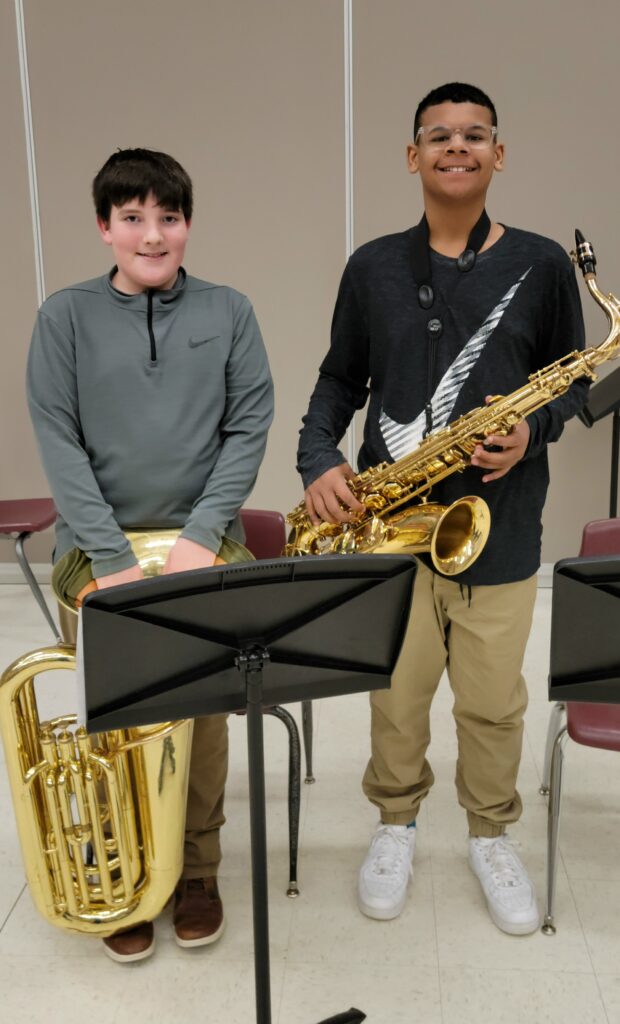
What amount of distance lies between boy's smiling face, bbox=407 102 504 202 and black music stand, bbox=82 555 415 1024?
919 millimetres

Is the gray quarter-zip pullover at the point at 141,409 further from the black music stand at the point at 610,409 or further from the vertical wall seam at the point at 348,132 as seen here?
the black music stand at the point at 610,409

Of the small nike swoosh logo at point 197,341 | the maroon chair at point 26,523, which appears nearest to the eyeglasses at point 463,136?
the small nike swoosh logo at point 197,341

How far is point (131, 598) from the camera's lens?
1412mm

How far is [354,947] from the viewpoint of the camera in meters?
2.18

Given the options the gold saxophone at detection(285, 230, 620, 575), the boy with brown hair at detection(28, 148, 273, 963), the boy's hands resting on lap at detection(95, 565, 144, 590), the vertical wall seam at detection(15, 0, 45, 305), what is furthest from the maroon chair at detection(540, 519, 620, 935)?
the vertical wall seam at detection(15, 0, 45, 305)

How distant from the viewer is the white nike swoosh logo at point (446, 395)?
203 centimetres

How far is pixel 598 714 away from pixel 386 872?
683mm

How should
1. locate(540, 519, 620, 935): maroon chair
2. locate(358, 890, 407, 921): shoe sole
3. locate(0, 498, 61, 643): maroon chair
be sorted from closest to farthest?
1. locate(540, 519, 620, 935): maroon chair
2. locate(358, 890, 407, 921): shoe sole
3. locate(0, 498, 61, 643): maroon chair

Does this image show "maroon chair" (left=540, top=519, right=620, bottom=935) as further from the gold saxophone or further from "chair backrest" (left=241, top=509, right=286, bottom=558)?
"chair backrest" (left=241, top=509, right=286, bottom=558)

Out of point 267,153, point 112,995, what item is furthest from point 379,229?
point 112,995

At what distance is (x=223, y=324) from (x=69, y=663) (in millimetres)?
809

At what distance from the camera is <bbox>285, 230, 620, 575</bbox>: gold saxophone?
2.06 metres

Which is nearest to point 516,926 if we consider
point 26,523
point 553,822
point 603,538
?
point 553,822

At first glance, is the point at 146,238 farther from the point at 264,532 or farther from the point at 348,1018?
the point at 348,1018
